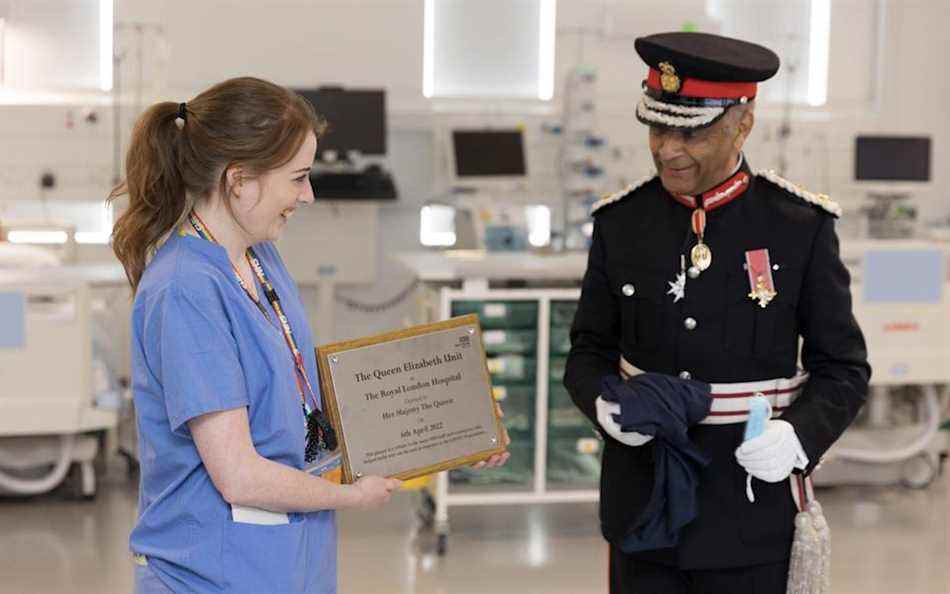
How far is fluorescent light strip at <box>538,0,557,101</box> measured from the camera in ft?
26.5

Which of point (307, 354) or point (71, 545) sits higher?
point (307, 354)

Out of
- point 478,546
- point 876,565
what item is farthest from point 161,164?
point 876,565

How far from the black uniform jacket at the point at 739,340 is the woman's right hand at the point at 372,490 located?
395 mm

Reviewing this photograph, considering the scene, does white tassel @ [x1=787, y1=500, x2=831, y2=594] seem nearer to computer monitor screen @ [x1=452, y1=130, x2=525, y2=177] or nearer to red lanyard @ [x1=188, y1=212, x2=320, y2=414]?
red lanyard @ [x1=188, y1=212, x2=320, y2=414]

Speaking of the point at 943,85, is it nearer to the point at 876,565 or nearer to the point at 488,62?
the point at 488,62

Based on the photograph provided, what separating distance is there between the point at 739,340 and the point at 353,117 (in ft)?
17.4

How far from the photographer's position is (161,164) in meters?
1.92

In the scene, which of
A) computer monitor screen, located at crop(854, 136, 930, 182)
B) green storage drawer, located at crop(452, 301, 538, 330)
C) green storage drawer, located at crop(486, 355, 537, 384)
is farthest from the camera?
computer monitor screen, located at crop(854, 136, 930, 182)

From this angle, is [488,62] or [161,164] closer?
[161,164]

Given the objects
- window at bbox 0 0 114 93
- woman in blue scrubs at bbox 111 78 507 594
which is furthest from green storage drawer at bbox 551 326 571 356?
window at bbox 0 0 114 93

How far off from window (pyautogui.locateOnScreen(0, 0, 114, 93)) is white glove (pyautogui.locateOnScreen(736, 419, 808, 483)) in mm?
6368

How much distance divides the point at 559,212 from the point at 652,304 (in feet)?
18.6

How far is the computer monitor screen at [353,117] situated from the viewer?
7254 millimetres

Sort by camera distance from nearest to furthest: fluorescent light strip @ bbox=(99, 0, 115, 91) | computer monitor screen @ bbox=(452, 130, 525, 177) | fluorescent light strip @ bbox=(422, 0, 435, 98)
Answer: computer monitor screen @ bbox=(452, 130, 525, 177) → fluorescent light strip @ bbox=(99, 0, 115, 91) → fluorescent light strip @ bbox=(422, 0, 435, 98)
